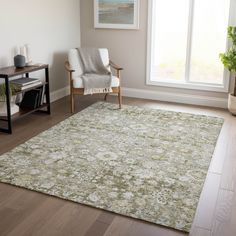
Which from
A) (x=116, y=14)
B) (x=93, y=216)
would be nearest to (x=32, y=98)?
(x=116, y=14)

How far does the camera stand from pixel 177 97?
16.7ft

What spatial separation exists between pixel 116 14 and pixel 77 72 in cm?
114

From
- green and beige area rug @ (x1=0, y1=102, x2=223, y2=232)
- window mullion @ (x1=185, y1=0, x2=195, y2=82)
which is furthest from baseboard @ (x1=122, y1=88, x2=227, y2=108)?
green and beige area rug @ (x1=0, y1=102, x2=223, y2=232)

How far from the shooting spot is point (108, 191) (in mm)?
2541

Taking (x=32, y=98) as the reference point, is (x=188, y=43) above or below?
above

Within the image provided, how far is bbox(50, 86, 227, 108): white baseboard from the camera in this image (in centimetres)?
489

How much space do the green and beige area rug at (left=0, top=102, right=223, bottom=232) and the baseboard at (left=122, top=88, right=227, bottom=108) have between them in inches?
25.5

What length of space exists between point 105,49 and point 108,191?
Result: 2.88 metres

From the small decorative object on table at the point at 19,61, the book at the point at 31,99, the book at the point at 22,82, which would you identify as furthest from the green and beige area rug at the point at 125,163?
the small decorative object on table at the point at 19,61

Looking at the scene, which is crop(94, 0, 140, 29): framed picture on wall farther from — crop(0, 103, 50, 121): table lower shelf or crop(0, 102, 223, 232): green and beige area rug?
crop(0, 103, 50, 121): table lower shelf

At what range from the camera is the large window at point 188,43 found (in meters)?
4.69

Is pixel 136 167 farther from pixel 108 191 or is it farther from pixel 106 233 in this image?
pixel 106 233

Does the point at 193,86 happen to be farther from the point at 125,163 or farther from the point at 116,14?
the point at 125,163

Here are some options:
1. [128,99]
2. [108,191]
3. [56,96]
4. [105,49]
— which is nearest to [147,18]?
[105,49]
